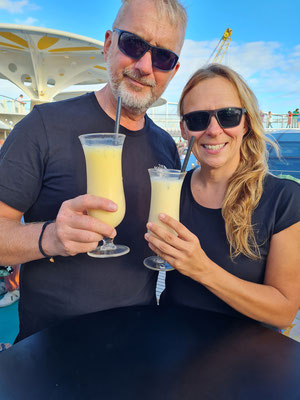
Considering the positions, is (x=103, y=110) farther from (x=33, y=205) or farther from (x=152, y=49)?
(x=33, y=205)

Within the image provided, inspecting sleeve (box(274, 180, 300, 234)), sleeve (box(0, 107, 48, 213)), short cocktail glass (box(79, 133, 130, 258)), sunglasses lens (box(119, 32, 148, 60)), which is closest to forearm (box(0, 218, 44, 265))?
sleeve (box(0, 107, 48, 213))

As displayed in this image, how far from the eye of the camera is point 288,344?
1049mm

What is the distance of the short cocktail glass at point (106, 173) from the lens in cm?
105

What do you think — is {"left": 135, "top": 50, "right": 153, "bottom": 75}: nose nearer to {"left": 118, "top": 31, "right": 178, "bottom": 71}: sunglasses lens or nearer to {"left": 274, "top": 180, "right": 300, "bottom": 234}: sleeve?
{"left": 118, "top": 31, "right": 178, "bottom": 71}: sunglasses lens

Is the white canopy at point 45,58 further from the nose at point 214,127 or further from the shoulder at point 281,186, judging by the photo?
the shoulder at point 281,186

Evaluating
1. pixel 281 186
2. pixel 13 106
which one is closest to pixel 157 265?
pixel 281 186

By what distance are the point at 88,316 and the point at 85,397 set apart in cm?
44

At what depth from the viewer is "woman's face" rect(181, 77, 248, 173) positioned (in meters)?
1.45

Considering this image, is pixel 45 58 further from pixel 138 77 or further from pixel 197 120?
pixel 197 120

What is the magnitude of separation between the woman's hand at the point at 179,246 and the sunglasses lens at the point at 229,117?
2.42ft

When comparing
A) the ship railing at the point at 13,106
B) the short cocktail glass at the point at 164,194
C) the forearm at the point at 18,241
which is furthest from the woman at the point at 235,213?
the ship railing at the point at 13,106

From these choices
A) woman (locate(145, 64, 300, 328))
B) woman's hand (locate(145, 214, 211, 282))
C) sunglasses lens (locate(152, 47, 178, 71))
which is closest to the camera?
woman's hand (locate(145, 214, 211, 282))

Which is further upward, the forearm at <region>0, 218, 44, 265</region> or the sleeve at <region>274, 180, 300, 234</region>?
the sleeve at <region>274, 180, 300, 234</region>

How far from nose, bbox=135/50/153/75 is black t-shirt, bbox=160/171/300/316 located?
2.66ft
